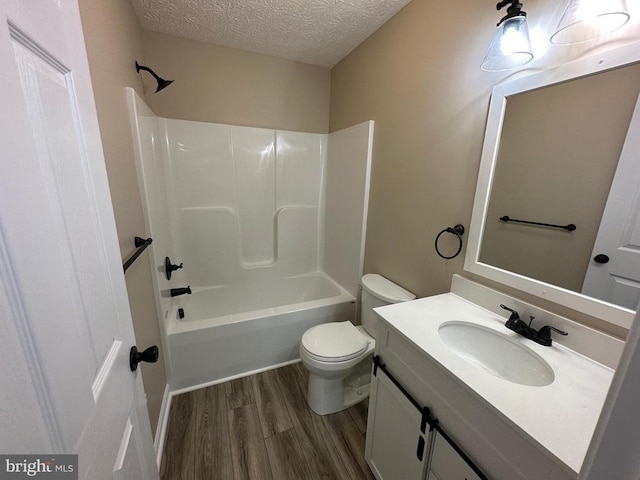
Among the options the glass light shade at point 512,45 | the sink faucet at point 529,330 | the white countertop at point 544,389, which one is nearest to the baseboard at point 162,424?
the white countertop at point 544,389

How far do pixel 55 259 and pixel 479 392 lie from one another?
1.00 m

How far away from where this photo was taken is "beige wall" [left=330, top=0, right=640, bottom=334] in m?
1.14

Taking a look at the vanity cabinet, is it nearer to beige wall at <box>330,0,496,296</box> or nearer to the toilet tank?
the toilet tank

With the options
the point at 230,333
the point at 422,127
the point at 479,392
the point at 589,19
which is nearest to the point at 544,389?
the point at 479,392

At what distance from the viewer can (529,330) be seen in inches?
38.3

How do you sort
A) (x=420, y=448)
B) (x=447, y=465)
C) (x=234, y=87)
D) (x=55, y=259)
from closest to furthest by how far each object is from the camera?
(x=55, y=259), (x=447, y=465), (x=420, y=448), (x=234, y=87)

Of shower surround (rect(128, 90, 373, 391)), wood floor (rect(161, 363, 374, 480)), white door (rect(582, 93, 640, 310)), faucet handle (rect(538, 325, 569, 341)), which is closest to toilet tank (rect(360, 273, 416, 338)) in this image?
shower surround (rect(128, 90, 373, 391))

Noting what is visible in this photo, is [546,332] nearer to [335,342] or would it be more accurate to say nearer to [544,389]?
[544,389]

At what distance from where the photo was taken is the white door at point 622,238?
777mm

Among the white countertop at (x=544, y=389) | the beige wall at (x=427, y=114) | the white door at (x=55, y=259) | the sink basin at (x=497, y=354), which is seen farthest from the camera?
the beige wall at (x=427, y=114)

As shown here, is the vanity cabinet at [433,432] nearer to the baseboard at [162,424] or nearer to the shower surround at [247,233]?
the shower surround at [247,233]

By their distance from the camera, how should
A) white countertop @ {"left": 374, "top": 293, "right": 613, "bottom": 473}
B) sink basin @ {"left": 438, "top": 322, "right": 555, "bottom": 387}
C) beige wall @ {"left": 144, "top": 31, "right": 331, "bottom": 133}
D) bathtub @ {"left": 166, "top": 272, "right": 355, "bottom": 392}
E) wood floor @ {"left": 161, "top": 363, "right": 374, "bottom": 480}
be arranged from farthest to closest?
beige wall @ {"left": 144, "top": 31, "right": 331, "bottom": 133}, bathtub @ {"left": 166, "top": 272, "right": 355, "bottom": 392}, wood floor @ {"left": 161, "top": 363, "right": 374, "bottom": 480}, sink basin @ {"left": 438, "top": 322, "right": 555, "bottom": 387}, white countertop @ {"left": 374, "top": 293, "right": 613, "bottom": 473}

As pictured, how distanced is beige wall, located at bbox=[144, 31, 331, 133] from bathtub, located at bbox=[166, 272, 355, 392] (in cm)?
156

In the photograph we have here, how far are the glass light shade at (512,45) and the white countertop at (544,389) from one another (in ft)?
3.49
